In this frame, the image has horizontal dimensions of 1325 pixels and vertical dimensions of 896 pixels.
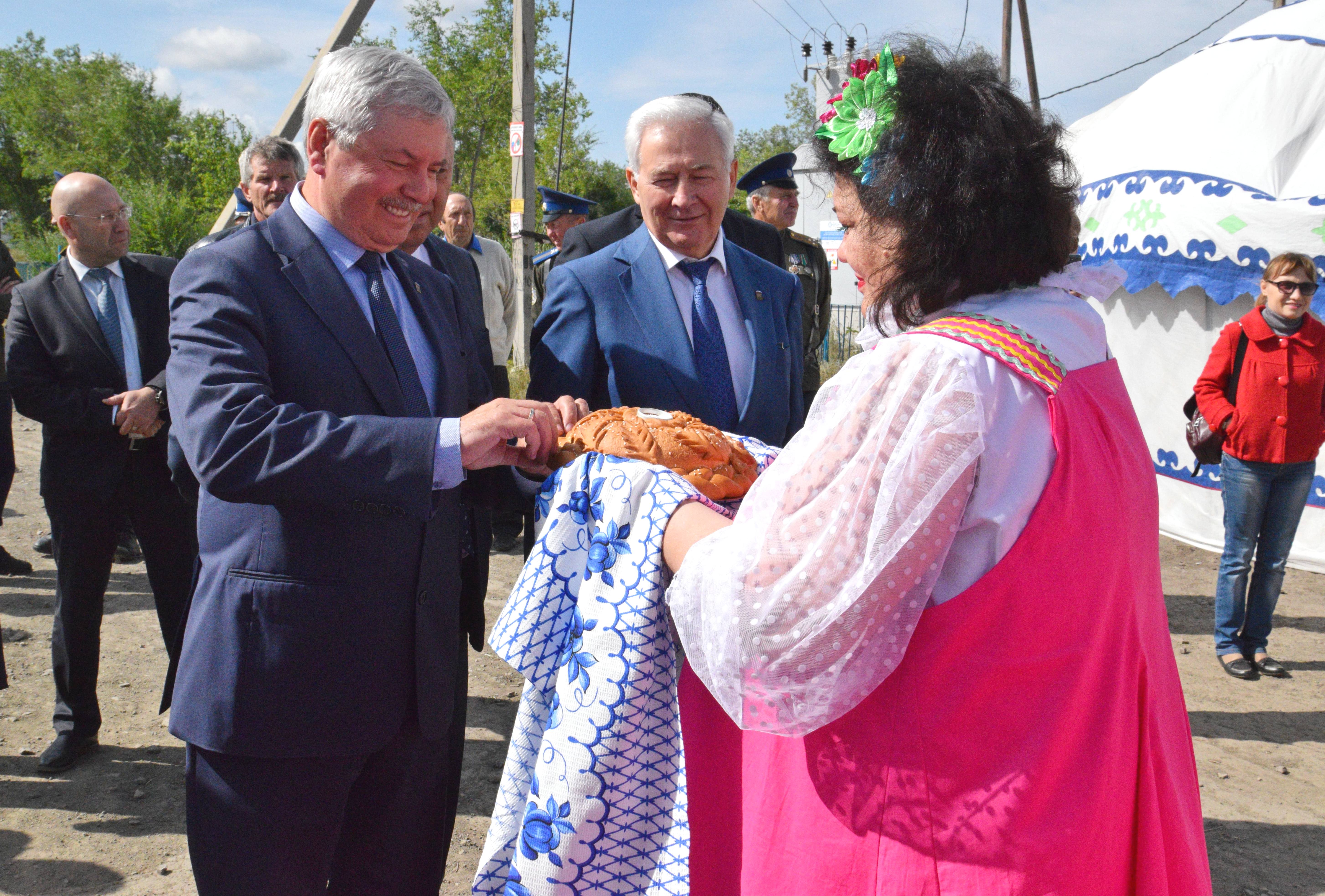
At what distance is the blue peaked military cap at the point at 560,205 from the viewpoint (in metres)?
8.18

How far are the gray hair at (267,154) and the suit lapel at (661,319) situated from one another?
8.86 ft

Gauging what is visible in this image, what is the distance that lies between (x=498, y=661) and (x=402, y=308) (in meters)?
3.36

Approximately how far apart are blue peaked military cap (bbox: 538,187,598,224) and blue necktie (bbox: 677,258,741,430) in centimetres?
567

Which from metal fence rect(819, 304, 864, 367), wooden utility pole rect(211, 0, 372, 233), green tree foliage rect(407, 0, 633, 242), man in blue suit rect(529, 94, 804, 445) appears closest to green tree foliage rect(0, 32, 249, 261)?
green tree foliage rect(407, 0, 633, 242)

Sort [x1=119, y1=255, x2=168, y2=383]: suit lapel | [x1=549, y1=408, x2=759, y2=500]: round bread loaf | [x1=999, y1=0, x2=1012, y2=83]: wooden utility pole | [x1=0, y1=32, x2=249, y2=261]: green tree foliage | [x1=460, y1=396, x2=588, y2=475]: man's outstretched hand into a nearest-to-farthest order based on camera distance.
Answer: [x1=460, y1=396, x2=588, y2=475]: man's outstretched hand < [x1=549, y1=408, x2=759, y2=500]: round bread loaf < [x1=119, y1=255, x2=168, y2=383]: suit lapel < [x1=999, y1=0, x2=1012, y2=83]: wooden utility pole < [x1=0, y1=32, x2=249, y2=261]: green tree foliage

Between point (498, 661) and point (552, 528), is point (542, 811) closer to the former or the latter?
point (552, 528)

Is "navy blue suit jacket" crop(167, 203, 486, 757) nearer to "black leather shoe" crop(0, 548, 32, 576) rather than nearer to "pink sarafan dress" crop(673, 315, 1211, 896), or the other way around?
"pink sarafan dress" crop(673, 315, 1211, 896)

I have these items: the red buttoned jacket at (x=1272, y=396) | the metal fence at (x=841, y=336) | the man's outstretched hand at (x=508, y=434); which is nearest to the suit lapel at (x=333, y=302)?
the man's outstretched hand at (x=508, y=434)

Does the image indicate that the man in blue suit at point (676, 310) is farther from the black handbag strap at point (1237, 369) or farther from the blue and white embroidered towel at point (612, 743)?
the black handbag strap at point (1237, 369)

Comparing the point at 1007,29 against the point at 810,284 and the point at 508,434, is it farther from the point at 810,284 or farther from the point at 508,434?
the point at 508,434

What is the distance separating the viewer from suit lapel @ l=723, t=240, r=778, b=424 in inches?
107

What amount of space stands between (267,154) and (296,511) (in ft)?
11.3

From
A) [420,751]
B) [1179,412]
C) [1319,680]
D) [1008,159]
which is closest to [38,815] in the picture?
[420,751]

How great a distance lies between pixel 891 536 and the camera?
140 centimetres
